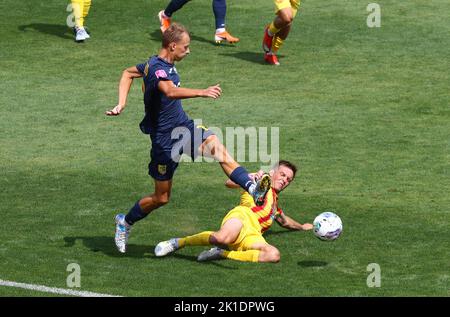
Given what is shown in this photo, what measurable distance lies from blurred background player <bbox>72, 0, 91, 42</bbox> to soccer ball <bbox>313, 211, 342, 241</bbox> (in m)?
11.7

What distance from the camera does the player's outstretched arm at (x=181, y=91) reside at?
1217cm

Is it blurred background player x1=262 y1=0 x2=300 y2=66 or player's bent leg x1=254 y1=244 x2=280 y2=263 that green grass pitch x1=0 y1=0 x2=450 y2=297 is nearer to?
player's bent leg x1=254 y1=244 x2=280 y2=263

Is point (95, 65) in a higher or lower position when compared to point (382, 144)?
higher

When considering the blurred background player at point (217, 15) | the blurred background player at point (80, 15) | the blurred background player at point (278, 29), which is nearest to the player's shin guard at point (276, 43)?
the blurred background player at point (278, 29)

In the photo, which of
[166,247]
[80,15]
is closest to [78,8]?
[80,15]

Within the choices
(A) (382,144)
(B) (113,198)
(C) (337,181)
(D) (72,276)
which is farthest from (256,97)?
(D) (72,276)

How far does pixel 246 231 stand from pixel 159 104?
1804mm

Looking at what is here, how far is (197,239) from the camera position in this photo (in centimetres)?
1298

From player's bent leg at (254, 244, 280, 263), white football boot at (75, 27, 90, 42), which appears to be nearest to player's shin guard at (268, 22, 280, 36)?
white football boot at (75, 27, 90, 42)

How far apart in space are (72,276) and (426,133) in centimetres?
Answer: 875

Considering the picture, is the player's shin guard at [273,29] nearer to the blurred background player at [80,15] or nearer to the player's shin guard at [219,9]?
the player's shin guard at [219,9]

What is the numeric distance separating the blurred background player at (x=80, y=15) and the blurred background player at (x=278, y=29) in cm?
394

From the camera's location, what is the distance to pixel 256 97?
68.5 ft

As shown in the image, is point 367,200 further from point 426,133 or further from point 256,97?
point 256,97
